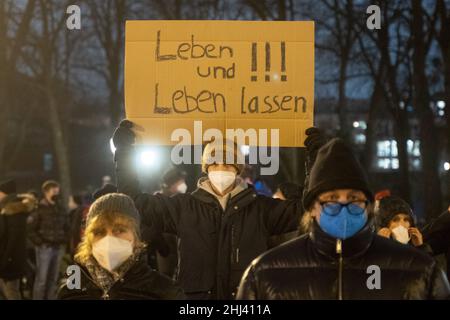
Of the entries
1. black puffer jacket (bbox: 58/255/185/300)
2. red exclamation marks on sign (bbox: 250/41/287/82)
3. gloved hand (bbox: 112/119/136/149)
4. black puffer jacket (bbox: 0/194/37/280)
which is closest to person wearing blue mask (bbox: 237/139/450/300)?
black puffer jacket (bbox: 58/255/185/300)

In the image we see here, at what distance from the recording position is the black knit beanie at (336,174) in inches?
150

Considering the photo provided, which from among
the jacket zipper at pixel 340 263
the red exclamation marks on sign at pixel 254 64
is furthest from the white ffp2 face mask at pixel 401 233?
the jacket zipper at pixel 340 263

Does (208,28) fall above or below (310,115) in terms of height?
above

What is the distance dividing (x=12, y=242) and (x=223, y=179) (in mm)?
6527

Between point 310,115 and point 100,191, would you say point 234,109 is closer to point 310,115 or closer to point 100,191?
point 310,115

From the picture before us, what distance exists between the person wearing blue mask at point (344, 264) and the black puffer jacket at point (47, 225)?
1021 centimetres

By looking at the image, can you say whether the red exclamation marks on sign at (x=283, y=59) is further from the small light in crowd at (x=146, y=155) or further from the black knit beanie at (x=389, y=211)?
the black knit beanie at (x=389, y=211)

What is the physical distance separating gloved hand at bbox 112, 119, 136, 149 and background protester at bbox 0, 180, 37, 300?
18.9 ft

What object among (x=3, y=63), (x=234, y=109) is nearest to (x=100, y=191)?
(x=234, y=109)

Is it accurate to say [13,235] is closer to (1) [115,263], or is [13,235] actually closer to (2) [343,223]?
(1) [115,263]

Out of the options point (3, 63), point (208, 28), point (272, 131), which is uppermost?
point (3, 63)

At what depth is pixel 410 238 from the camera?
6965mm
